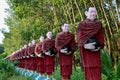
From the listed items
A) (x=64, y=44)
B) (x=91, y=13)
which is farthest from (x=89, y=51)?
(x=64, y=44)

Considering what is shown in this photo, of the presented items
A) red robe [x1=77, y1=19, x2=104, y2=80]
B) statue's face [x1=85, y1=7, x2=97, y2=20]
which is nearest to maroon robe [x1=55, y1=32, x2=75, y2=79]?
red robe [x1=77, y1=19, x2=104, y2=80]

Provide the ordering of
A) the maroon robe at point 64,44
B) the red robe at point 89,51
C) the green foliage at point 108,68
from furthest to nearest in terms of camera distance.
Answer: the maroon robe at point 64,44
the green foliage at point 108,68
the red robe at point 89,51

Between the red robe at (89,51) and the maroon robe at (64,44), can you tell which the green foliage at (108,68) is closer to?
the red robe at (89,51)

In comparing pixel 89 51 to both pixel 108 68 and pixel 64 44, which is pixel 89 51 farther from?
pixel 64 44

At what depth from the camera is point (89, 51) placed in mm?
7805

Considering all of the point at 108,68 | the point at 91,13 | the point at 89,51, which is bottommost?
the point at 108,68

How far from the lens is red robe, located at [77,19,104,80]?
7.70 m

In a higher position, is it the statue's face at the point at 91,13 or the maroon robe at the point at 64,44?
the statue's face at the point at 91,13

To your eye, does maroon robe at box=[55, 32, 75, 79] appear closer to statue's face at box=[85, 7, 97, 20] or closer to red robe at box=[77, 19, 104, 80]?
red robe at box=[77, 19, 104, 80]

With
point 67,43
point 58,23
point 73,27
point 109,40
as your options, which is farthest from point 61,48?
point 58,23

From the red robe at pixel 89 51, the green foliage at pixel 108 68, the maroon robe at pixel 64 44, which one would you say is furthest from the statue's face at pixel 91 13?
the maroon robe at pixel 64 44

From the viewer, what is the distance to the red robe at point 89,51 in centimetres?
770

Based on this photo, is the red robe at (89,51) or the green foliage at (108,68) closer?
the red robe at (89,51)

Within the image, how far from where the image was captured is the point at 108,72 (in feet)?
28.4
